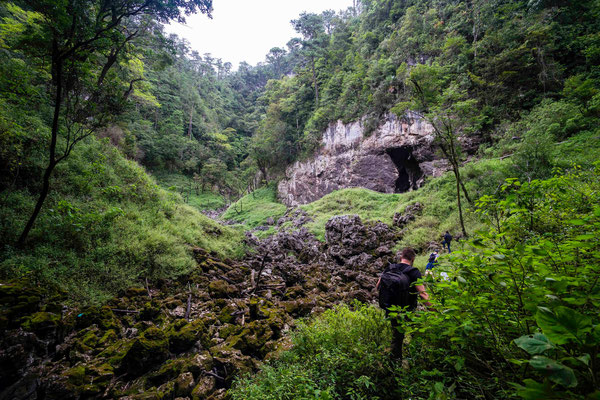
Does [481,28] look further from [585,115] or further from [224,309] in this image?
[224,309]

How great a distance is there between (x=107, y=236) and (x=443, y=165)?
16.4 meters

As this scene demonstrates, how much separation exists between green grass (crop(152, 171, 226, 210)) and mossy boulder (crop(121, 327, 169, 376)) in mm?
25777

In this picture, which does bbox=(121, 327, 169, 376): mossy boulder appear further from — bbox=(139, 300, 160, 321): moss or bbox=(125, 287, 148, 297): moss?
bbox=(125, 287, 148, 297): moss

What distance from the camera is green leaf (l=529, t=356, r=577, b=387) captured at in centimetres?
59

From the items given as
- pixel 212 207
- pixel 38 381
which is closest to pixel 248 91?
pixel 212 207

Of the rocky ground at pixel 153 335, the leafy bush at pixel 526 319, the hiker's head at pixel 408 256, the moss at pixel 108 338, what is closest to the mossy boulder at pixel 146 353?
the rocky ground at pixel 153 335

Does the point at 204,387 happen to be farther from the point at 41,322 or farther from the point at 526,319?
the point at 526,319

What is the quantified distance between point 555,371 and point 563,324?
20 cm

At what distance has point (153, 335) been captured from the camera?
3898 mm

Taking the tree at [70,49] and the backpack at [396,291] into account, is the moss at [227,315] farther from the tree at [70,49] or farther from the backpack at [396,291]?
the tree at [70,49]

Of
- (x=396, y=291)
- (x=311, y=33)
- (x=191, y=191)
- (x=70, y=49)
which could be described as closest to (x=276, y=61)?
(x=311, y=33)

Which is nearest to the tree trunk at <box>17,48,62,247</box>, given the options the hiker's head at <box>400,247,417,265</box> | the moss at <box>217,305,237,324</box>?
the moss at <box>217,305,237,324</box>

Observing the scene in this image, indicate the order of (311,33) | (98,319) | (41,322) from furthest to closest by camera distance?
(311,33)
(98,319)
(41,322)

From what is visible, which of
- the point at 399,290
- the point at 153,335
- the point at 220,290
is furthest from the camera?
the point at 220,290
